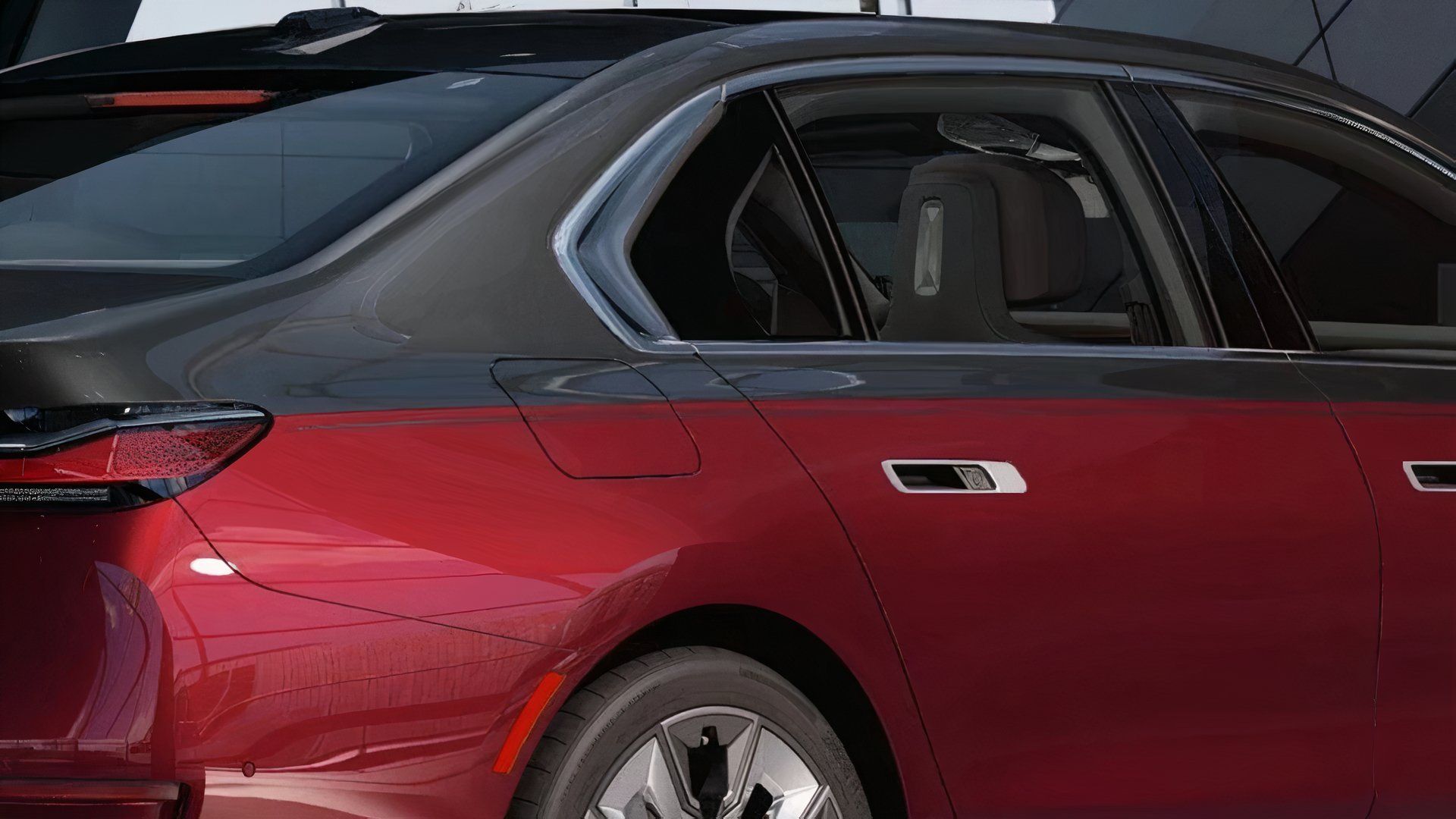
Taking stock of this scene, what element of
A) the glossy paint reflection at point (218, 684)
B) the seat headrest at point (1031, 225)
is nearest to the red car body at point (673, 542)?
the glossy paint reflection at point (218, 684)

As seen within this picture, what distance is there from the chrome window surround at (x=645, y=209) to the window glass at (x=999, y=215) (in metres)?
0.03

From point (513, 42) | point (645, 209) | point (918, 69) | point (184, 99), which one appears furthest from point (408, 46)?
point (918, 69)

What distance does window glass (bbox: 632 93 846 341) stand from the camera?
2525mm

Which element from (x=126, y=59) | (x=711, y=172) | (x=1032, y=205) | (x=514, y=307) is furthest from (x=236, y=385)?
(x=1032, y=205)

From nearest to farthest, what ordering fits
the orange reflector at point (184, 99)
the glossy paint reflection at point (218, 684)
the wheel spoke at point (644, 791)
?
the glossy paint reflection at point (218, 684)
the wheel spoke at point (644, 791)
the orange reflector at point (184, 99)

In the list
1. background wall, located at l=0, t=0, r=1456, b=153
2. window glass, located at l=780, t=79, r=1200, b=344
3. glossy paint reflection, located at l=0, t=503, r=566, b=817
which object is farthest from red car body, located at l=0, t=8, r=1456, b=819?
background wall, located at l=0, t=0, r=1456, b=153

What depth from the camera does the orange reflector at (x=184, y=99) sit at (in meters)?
2.67

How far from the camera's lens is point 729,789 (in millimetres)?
2477

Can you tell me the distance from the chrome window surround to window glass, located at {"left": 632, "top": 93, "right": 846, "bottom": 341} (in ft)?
0.08

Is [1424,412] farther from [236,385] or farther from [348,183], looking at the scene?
[236,385]

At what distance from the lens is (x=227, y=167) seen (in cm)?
263

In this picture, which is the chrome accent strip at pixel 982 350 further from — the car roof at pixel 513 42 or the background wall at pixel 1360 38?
the background wall at pixel 1360 38

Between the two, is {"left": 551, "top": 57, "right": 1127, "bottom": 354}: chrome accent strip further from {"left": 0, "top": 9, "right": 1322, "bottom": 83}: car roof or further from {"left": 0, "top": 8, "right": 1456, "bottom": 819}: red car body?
{"left": 0, "top": 9, "right": 1322, "bottom": 83}: car roof

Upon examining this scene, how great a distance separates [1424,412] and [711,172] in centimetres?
141
